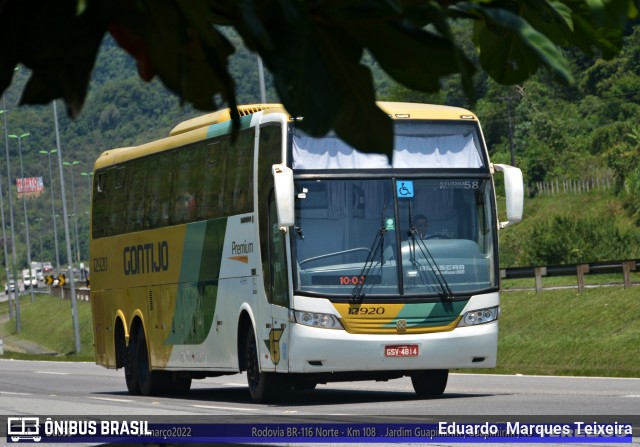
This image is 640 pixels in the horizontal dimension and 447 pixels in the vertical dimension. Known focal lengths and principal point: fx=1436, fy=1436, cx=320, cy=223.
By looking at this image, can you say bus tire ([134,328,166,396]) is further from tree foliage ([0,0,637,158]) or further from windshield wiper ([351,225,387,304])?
tree foliage ([0,0,637,158])

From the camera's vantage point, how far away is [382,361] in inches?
688

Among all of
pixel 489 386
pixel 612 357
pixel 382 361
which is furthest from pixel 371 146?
pixel 612 357

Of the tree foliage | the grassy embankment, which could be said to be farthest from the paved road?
the tree foliage

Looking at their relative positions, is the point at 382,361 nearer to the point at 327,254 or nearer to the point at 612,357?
the point at 327,254

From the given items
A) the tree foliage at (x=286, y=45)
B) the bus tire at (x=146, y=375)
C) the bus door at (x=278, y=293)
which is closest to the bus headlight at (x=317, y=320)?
the bus door at (x=278, y=293)

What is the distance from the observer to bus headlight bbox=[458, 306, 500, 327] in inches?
712

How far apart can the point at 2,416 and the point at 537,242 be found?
3941cm

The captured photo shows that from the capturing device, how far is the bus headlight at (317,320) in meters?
17.7

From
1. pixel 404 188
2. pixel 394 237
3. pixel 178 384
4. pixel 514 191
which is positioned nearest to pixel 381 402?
pixel 394 237

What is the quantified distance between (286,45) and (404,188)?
1633 centimetres

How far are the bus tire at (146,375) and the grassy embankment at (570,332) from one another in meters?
6.61

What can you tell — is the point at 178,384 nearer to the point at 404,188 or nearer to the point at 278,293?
the point at 278,293

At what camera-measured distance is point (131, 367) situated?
23.3m

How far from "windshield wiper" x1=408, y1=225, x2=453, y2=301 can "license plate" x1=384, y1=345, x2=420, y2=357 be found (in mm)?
829
